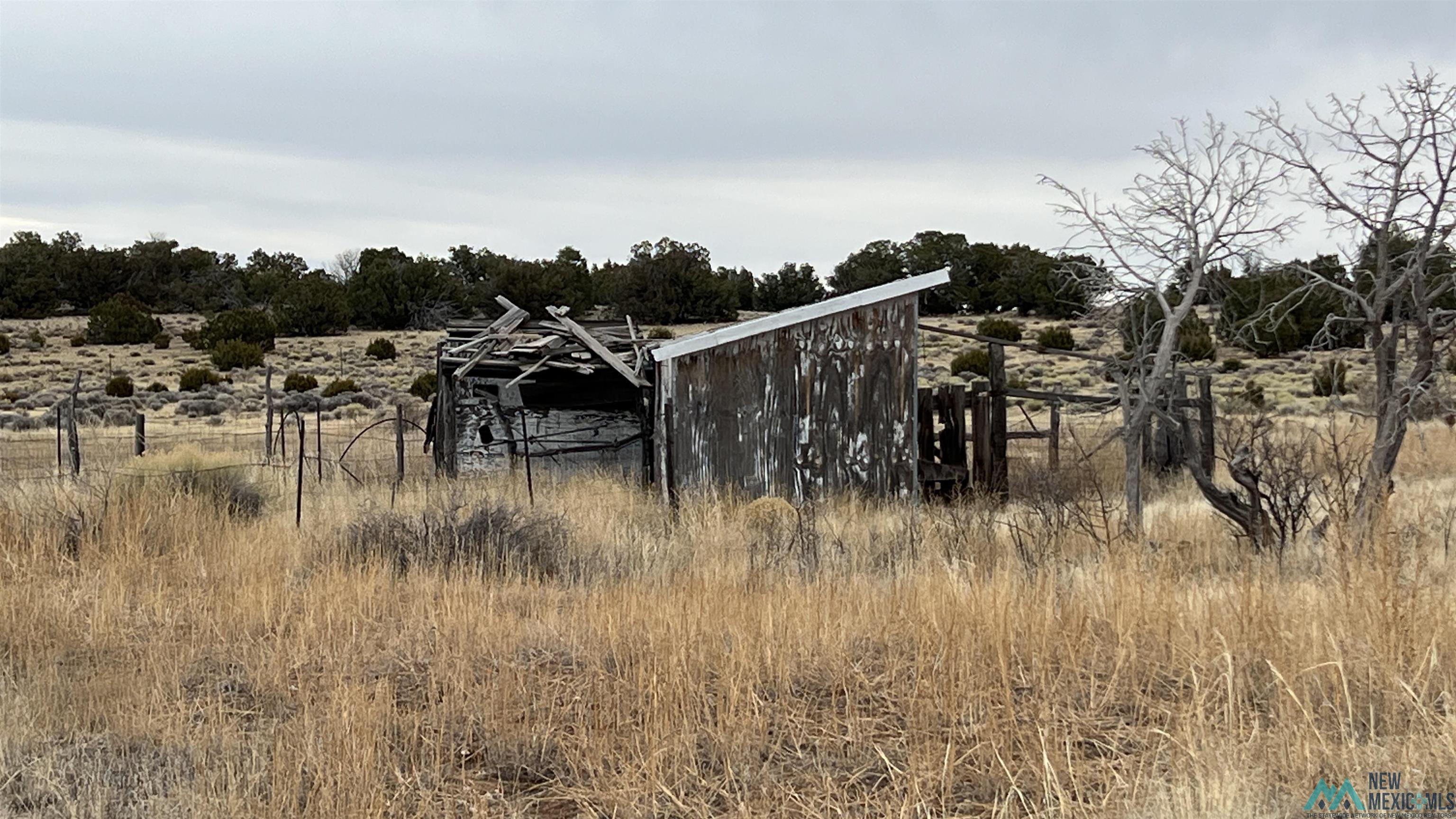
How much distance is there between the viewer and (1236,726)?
190 inches

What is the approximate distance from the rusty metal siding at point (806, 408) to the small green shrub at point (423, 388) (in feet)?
74.5

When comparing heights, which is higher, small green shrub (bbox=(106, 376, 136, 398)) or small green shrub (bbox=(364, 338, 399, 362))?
small green shrub (bbox=(364, 338, 399, 362))

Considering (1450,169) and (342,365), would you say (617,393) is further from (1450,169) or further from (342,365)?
(342,365)

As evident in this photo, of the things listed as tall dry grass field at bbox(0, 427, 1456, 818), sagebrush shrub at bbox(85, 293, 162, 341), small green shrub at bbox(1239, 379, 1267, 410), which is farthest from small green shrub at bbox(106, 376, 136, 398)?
small green shrub at bbox(1239, 379, 1267, 410)

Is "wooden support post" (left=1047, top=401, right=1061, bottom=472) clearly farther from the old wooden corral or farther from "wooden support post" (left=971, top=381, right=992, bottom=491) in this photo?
the old wooden corral

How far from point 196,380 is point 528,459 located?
2973cm

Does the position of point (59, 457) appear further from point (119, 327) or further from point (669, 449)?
point (119, 327)

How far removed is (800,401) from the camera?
45.0 feet

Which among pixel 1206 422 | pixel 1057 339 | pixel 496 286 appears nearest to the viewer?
pixel 1206 422

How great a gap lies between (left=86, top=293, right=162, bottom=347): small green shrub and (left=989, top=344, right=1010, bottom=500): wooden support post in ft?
152

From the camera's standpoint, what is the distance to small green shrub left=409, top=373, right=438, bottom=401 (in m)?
35.3

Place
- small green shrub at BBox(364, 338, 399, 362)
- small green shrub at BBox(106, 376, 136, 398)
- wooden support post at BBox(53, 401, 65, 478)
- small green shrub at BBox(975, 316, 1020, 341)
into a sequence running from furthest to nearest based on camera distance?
small green shrub at BBox(364, 338, 399, 362) < small green shrub at BBox(975, 316, 1020, 341) < small green shrub at BBox(106, 376, 136, 398) < wooden support post at BBox(53, 401, 65, 478)

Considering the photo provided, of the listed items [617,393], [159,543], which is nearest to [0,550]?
[159,543]

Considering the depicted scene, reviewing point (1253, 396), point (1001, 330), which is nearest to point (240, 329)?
point (1001, 330)
